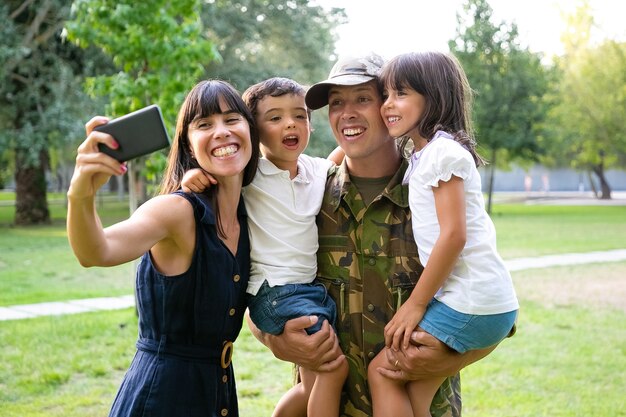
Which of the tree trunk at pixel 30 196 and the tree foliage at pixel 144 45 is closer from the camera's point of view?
the tree foliage at pixel 144 45

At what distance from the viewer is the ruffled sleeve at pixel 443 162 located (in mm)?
2617

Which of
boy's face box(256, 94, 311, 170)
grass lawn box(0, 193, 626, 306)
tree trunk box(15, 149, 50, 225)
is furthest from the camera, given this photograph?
tree trunk box(15, 149, 50, 225)

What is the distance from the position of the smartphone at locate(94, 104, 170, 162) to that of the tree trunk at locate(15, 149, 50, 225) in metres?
22.7

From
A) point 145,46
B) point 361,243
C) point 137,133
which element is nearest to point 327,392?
point 361,243

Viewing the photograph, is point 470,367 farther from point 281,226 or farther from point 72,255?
point 72,255

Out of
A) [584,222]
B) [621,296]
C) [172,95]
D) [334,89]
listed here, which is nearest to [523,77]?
[584,222]

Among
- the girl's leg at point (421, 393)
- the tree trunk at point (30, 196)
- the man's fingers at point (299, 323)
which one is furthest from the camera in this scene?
the tree trunk at point (30, 196)

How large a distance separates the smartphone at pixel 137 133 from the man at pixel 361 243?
3.66 feet

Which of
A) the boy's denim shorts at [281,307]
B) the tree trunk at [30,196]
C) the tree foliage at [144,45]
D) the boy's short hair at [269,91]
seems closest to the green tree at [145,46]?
the tree foliage at [144,45]

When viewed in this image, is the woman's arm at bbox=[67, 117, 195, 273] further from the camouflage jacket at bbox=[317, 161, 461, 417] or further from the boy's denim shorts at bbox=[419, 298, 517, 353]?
the boy's denim shorts at bbox=[419, 298, 517, 353]

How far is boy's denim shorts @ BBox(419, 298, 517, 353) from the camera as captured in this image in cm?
267

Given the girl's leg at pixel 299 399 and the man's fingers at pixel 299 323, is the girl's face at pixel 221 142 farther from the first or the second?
the girl's leg at pixel 299 399

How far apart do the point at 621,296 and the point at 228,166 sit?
30.0 feet

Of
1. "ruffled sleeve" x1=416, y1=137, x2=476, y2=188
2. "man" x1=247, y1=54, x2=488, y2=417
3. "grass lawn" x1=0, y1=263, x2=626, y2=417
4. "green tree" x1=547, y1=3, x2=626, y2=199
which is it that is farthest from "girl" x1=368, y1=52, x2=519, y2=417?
"green tree" x1=547, y1=3, x2=626, y2=199
